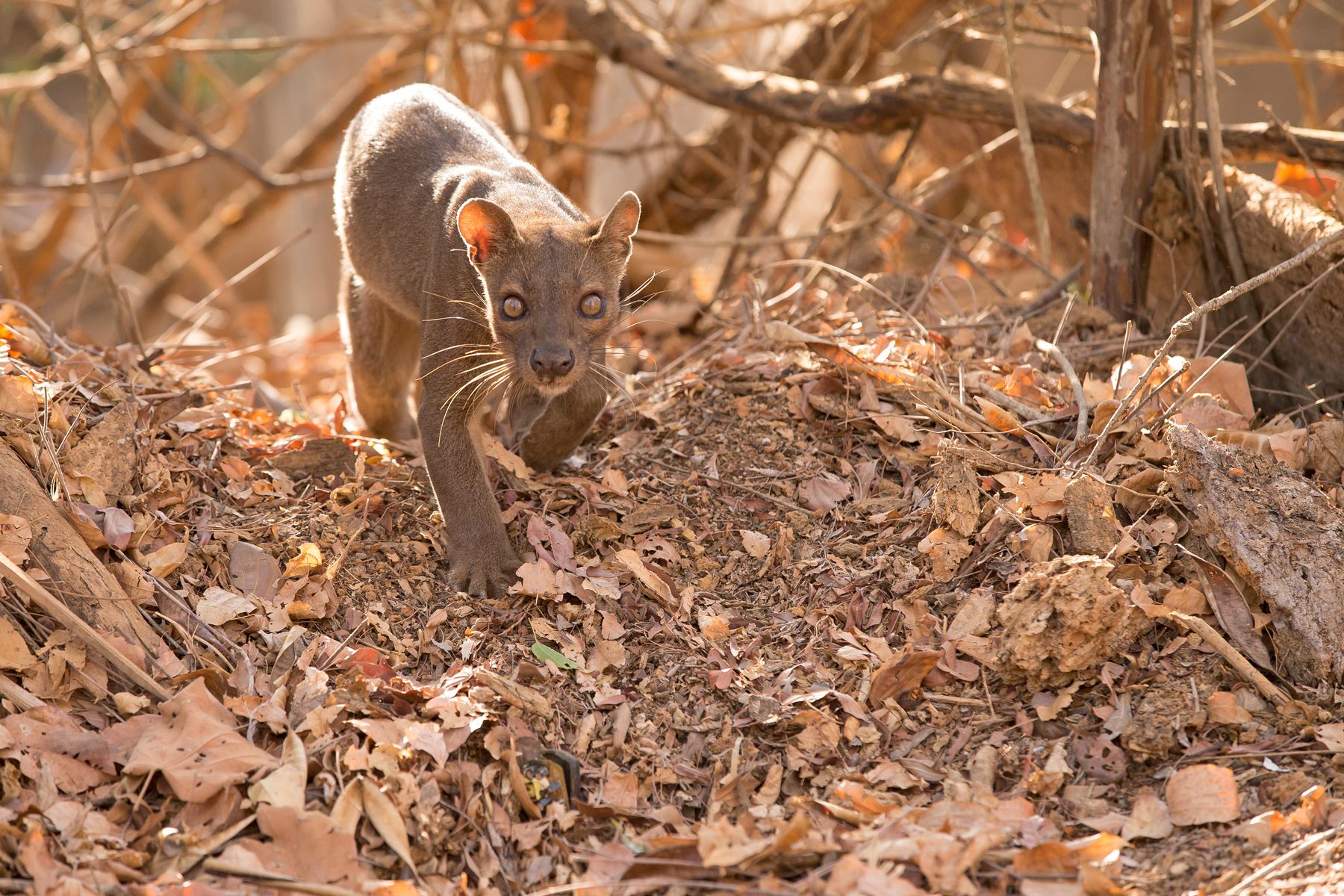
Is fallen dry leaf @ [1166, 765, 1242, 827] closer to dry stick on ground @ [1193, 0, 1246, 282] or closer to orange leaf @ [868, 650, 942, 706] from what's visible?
orange leaf @ [868, 650, 942, 706]

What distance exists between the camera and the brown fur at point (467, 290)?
358 centimetres

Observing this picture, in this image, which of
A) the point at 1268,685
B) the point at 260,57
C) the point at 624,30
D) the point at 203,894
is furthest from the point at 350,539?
the point at 260,57

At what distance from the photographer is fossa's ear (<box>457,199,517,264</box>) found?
3.53 meters

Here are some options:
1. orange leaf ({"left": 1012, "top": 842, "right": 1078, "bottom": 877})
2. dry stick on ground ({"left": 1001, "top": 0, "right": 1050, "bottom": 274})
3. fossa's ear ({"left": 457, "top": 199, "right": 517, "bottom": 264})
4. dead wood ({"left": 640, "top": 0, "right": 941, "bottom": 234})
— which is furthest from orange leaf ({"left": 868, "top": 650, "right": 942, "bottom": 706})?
dead wood ({"left": 640, "top": 0, "right": 941, "bottom": 234})

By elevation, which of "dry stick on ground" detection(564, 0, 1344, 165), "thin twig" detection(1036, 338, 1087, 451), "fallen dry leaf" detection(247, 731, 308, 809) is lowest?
"fallen dry leaf" detection(247, 731, 308, 809)

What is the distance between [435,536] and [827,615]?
1.25 meters

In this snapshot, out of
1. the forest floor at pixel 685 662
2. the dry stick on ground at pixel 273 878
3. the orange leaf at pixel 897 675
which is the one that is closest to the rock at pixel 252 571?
the forest floor at pixel 685 662

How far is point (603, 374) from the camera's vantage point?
3943 millimetres

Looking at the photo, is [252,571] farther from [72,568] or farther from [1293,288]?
[1293,288]

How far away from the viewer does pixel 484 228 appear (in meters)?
3.60

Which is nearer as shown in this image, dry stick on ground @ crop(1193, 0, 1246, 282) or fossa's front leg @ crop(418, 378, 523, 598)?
fossa's front leg @ crop(418, 378, 523, 598)

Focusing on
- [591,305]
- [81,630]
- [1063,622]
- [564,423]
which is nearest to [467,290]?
[591,305]

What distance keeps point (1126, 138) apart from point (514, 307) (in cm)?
235

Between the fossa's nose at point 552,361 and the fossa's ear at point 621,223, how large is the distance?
17.3 inches
